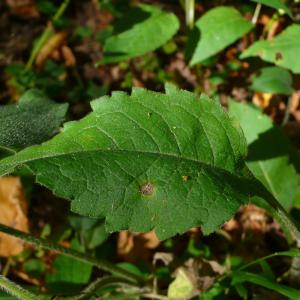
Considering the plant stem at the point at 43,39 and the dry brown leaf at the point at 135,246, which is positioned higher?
the plant stem at the point at 43,39

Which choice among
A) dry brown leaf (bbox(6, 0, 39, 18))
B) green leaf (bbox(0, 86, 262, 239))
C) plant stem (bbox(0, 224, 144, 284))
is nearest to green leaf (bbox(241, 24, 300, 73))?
green leaf (bbox(0, 86, 262, 239))

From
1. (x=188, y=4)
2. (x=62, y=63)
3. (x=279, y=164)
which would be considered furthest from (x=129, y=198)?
(x=62, y=63)

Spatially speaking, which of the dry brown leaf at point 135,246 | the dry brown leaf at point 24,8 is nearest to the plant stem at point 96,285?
the dry brown leaf at point 135,246

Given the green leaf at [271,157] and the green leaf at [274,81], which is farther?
the green leaf at [274,81]

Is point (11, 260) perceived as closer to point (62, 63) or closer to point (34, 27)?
point (62, 63)

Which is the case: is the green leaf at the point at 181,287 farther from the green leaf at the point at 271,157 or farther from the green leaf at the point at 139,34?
the green leaf at the point at 139,34

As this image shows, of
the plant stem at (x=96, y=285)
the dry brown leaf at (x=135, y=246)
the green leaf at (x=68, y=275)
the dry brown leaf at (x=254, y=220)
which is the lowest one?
the dry brown leaf at (x=135, y=246)
